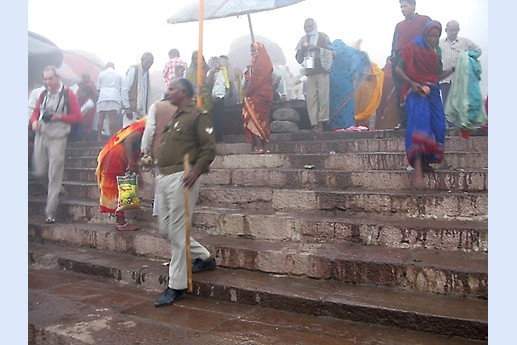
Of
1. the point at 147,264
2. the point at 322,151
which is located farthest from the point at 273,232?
the point at 322,151

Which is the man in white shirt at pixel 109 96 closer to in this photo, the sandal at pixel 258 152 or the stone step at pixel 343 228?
the sandal at pixel 258 152

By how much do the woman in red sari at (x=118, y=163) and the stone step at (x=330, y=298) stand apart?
2.58ft

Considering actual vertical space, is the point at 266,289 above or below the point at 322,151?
below

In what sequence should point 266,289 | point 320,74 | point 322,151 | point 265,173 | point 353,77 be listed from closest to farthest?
point 266,289
point 265,173
point 322,151
point 320,74
point 353,77

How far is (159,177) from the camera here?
11.1ft

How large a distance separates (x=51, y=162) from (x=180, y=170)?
9.97 feet

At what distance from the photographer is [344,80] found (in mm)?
7863

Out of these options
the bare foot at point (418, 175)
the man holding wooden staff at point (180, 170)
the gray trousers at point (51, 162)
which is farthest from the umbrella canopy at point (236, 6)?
the bare foot at point (418, 175)

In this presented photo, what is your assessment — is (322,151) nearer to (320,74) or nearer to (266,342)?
(320,74)

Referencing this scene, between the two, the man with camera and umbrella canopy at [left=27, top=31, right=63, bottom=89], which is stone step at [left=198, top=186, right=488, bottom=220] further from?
umbrella canopy at [left=27, top=31, right=63, bottom=89]

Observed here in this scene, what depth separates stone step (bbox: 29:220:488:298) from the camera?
2.94 meters

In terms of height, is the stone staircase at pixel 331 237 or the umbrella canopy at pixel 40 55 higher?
the umbrella canopy at pixel 40 55

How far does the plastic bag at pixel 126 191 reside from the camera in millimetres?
4762

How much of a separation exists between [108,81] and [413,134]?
202 inches
